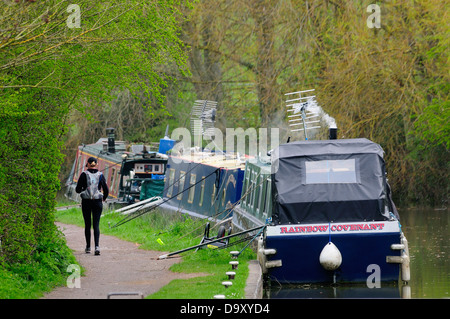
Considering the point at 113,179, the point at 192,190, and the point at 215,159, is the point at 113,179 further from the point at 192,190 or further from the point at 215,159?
the point at 215,159

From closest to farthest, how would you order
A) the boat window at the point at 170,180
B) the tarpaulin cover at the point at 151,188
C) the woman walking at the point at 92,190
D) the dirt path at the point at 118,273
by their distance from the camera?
the dirt path at the point at 118,273 → the woman walking at the point at 92,190 → the boat window at the point at 170,180 → the tarpaulin cover at the point at 151,188

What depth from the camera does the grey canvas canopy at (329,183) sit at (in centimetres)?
1381

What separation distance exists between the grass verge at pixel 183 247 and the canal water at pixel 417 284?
0.91 m

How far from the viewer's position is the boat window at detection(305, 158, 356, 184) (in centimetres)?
Answer: 1414

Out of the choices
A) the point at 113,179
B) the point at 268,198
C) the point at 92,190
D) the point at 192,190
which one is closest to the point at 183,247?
the point at 268,198

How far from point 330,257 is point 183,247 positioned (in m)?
4.53

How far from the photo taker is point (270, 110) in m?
28.8

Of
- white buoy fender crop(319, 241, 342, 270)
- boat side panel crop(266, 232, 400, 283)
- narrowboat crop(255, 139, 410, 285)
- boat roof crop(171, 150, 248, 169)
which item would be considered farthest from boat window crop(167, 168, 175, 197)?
white buoy fender crop(319, 241, 342, 270)

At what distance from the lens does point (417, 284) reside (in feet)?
46.0

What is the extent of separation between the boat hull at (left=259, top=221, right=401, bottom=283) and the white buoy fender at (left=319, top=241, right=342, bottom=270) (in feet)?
0.65

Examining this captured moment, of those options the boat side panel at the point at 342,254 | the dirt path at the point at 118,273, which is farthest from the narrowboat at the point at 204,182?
the boat side panel at the point at 342,254

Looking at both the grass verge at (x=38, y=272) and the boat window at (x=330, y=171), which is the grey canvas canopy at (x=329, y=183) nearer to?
the boat window at (x=330, y=171)
